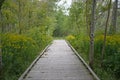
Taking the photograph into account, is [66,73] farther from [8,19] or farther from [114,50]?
[8,19]

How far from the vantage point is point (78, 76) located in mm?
10586

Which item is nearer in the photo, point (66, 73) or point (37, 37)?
point (66, 73)

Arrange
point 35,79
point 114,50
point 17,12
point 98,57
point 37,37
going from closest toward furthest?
point 35,79 → point 114,50 → point 98,57 → point 17,12 → point 37,37

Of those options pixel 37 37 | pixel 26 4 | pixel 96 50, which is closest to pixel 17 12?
pixel 26 4

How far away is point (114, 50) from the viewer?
12.4 m

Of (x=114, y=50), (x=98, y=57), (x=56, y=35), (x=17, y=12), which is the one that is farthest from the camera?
(x=56, y=35)

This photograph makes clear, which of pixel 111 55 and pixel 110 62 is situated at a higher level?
pixel 111 55

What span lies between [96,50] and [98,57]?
0.54m

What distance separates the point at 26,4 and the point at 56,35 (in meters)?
60.7

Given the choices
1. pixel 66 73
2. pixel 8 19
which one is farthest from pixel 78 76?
pixel 8 19

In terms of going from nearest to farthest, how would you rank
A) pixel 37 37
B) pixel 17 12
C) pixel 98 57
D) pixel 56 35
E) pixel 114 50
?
pixel 114 50 < pixel 98 57 < pixel 17 12 < pixel 37 37 < pixel 56 35

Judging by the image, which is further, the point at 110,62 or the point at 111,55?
the point at 111,55

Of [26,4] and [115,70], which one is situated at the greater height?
[26,4]

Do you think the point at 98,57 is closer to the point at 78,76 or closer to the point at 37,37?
the point at 78,76
